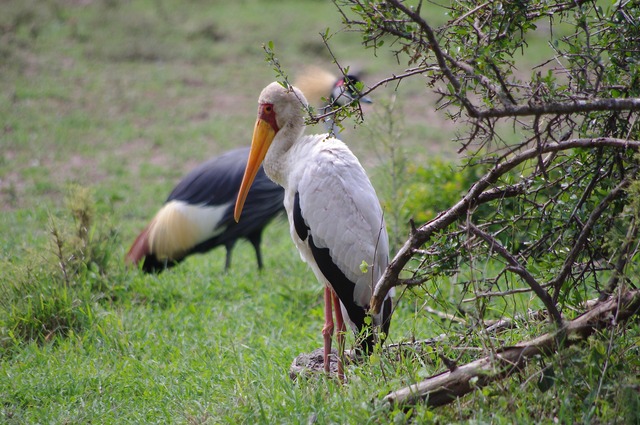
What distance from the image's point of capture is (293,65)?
36.0ft

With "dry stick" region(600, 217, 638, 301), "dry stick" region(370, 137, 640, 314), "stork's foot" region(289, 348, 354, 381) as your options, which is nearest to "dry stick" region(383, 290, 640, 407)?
"dry stick" region(600, 217, 638, 301)

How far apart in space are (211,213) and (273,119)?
1961 millimetres

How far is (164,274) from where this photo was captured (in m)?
5.16

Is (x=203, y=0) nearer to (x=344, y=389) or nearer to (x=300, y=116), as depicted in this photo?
(x=300, y=116)

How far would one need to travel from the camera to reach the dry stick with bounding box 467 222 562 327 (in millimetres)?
2443

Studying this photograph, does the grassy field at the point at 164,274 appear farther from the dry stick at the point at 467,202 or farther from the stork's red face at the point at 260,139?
the stork's red face at the point at 260,139

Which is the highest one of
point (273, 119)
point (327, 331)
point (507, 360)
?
point (273, 119)

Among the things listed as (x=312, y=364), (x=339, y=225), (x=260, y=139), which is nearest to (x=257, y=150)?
(x=260, y=139)

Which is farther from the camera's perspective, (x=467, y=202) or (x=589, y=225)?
(x=467, y=202)

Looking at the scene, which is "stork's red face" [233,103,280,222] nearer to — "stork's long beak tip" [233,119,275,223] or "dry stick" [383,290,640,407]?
"stork's long beak tip" [233,119,275,223]

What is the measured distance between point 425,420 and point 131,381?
1.52 metres

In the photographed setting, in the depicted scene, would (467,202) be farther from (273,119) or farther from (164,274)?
(164,274)

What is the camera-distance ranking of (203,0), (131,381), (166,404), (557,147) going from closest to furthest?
1. (557,147)
2. (166,404)
3. (131,381)
4. (203,0)

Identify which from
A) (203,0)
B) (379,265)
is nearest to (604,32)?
(379,265)
